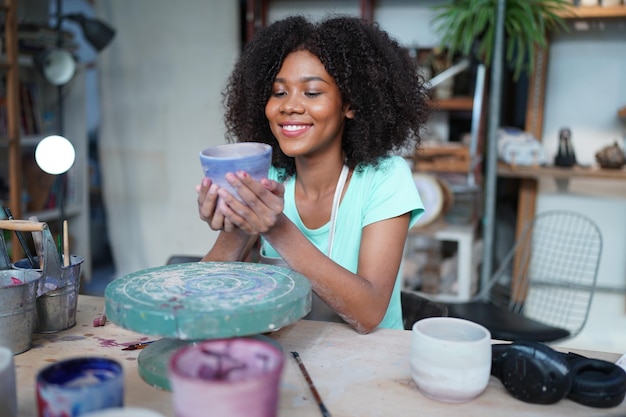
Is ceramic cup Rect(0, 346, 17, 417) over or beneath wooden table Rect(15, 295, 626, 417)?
over

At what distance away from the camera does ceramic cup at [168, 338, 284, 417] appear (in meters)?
0.59

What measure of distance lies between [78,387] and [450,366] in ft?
1.66

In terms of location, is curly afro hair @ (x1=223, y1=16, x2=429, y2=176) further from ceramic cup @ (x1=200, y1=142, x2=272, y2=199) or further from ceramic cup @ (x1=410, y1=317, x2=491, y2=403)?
ceramic cup @ (x1=410, y1=317, x2=491, y2=403)

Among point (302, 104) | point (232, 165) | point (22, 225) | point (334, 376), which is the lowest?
point (334, 376)

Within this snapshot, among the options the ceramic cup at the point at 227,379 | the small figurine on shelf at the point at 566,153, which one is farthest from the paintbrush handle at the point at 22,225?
the small figurine on shelf at the point at 566,153

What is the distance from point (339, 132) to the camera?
1579 mm

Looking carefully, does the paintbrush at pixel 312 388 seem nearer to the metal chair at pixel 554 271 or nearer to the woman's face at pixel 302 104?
the woman's face at pixel 302 104

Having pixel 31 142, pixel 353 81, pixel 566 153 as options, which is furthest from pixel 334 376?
pixel 31 142

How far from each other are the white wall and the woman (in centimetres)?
Result: 209

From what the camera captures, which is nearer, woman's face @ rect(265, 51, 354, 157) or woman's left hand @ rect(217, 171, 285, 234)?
woman's left hand @ rect(217, 171, 285, 234)

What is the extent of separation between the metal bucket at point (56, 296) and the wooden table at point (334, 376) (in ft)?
0.07

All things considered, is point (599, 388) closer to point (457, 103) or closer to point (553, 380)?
point (553, 380)

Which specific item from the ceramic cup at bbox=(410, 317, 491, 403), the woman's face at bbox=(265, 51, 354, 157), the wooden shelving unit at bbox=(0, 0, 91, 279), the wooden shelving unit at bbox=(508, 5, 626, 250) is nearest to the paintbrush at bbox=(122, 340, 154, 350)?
the ceramic cup at bbox=(410, 317, 491, 403)

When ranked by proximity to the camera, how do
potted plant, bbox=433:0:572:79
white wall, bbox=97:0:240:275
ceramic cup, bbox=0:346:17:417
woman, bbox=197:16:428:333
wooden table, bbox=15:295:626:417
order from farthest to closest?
white wall, bbox=97:0:240:275 → potted plant, bbox=433:0:572:79 → woman, bbox=197:16:428:333 → wooden table, bbox=15:295:626:417 → ceramic cup, bbox=0:346:17:417
